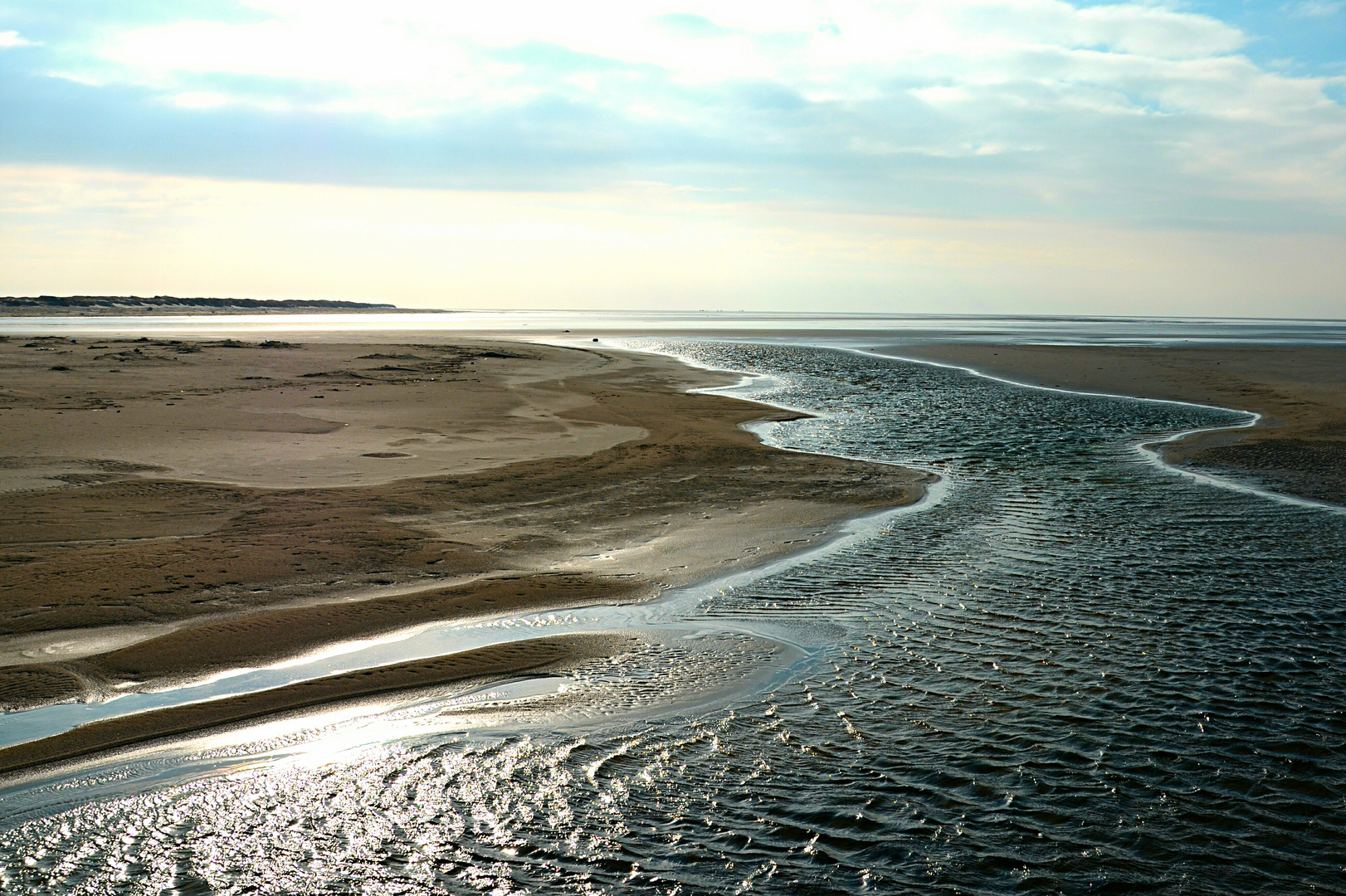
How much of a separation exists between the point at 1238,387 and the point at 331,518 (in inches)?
1235

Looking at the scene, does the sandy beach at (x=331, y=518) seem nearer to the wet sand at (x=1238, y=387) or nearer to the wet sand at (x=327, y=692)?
the wet sand at (x=327, y=692)

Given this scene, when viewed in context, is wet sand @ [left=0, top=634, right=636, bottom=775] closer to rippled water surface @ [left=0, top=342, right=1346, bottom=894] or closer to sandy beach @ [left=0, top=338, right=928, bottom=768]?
sandy beach @ [left=0, top=338, right=928, bottom=768]

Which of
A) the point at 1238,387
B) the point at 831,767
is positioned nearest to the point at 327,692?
the point at 831,767

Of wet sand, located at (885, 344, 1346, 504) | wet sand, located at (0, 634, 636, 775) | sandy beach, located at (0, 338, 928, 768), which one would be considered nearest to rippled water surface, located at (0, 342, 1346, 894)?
wet sand, located at (0, 634, 636, 775)

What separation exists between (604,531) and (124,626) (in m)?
5.52

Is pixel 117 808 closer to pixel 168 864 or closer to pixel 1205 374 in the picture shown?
pixel 168 864

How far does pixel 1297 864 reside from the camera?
484 centimetres

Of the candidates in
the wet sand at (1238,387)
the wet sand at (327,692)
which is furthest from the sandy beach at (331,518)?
the wet sand at (1238,387)

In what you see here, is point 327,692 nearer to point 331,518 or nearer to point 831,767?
point 831,767

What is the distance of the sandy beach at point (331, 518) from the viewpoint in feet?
25.2

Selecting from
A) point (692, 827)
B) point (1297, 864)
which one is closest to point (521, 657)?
point (692, 827)

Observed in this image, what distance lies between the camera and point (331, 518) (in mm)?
11578

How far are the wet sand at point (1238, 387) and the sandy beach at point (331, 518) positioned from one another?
6.25 meters

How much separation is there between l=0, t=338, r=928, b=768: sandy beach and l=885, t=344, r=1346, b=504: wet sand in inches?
246
